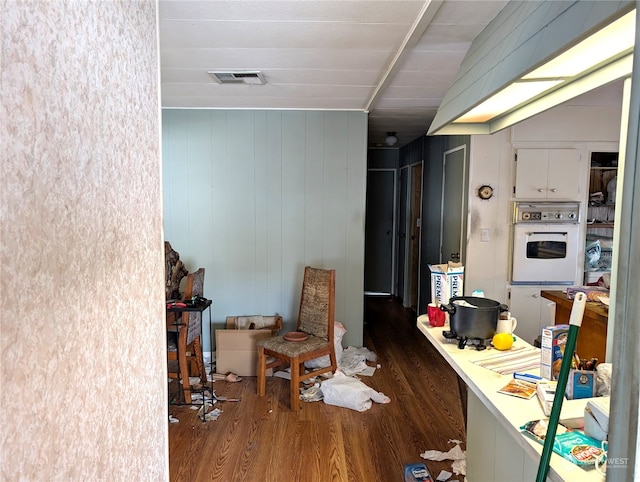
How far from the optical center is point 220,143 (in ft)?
13.2

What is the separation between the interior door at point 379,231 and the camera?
6.99 meters

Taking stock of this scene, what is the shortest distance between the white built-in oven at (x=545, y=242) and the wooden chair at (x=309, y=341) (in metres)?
1.69

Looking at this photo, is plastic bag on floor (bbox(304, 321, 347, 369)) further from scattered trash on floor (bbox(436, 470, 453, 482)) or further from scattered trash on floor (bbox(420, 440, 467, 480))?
scattered trash on floor (bbox(436, 470, 453, 482))

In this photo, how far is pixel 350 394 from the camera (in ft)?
10.5

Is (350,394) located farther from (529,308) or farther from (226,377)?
(529,308)

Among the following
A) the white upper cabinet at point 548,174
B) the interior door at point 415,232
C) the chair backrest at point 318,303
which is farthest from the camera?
the interior door at point 415,232

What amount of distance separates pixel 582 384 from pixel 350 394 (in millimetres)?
2078

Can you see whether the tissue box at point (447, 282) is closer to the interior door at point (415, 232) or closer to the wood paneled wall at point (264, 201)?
the wood paneled wall at point (264, 201)

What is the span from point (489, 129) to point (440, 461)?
1869 millimetres

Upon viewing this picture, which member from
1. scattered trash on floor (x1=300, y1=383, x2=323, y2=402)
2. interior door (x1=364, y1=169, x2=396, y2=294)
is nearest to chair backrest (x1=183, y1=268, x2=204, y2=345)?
scattered trash on floor (x1=300, y1=383, x2=323, y2=402)

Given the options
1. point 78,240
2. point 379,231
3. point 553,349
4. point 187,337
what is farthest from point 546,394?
point 379,231

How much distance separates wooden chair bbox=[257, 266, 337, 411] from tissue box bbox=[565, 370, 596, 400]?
6.72 ft

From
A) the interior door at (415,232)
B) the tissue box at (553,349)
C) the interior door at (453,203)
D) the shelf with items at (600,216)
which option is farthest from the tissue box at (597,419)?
the interior door at (415,232)

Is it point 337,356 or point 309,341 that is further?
point 337,356
